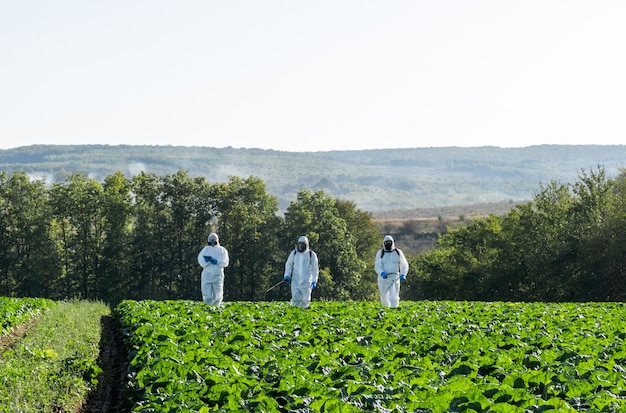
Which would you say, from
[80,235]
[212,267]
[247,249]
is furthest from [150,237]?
[212,267]

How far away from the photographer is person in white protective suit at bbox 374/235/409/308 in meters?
27.8

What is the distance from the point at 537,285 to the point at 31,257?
41.2m

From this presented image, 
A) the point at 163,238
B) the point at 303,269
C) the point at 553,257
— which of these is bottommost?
the point at 163,238

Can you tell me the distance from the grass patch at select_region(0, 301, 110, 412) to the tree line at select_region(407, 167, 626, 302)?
3622 cm

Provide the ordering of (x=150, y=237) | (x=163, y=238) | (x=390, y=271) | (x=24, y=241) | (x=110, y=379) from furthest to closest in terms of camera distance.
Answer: (x=163, y=238) → (x=150, y=237) → (x=24, y=241) → (x=390, y=271) → (x=110, y=379)

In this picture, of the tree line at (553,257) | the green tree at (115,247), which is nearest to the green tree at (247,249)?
the green tree at (115,247)

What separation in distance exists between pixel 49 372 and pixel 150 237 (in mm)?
63260

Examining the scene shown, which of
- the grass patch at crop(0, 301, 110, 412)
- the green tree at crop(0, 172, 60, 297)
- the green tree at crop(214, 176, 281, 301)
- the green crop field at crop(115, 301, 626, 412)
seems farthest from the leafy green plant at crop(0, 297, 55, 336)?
the green tree at crop(214, 176, 281, 301)

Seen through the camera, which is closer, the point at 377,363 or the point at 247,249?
the point at 377,363

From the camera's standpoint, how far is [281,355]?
13.8 m

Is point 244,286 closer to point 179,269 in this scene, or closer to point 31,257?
point 179,269

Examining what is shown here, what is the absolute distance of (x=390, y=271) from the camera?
91.3ft

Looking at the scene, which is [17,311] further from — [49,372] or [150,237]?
[150,237]

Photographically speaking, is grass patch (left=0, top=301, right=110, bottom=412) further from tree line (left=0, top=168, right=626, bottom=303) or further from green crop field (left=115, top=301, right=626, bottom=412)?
tree line (left=0, top=168, right=626, bottom=303)
